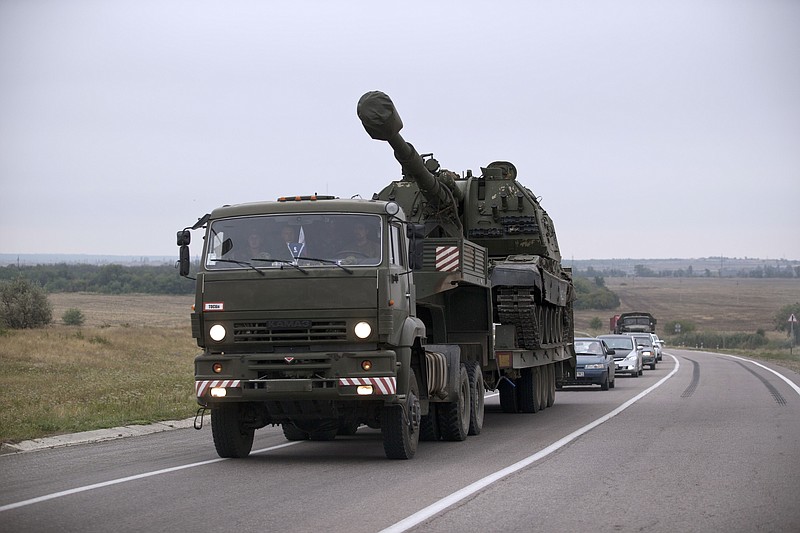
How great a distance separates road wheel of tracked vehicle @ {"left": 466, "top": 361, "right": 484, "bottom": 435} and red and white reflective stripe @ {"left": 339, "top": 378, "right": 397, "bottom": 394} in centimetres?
416

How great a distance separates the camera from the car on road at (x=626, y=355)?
40.5 meters

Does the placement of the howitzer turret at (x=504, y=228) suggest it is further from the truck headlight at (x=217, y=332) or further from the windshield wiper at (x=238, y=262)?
the truck headlight at (x=217, y=332)

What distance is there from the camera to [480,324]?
61.0ft

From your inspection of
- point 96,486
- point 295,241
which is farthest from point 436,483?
point 295,241

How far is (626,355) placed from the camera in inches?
1609

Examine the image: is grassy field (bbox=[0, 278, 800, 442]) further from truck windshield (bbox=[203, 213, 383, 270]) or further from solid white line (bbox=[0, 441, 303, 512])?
truck windshield (bbox=[203, 213, 383, 270])

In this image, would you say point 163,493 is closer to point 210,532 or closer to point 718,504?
point 210,532

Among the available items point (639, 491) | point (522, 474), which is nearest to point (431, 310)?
point (522, 474)

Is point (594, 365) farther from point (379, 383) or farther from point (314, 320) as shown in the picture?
point (314, 320)

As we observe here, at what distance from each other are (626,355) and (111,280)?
337 feet

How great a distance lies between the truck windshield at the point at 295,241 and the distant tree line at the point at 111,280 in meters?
109

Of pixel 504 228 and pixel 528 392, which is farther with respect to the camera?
pixel 504 228

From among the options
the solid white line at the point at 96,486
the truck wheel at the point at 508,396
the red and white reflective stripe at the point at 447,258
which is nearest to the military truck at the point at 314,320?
the solid white line at the point at 96,486

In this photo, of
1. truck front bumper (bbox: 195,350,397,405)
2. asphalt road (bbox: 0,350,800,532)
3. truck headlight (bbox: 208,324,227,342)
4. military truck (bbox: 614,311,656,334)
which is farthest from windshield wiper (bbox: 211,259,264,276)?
military truck (bbox: 614,311,656,334)
